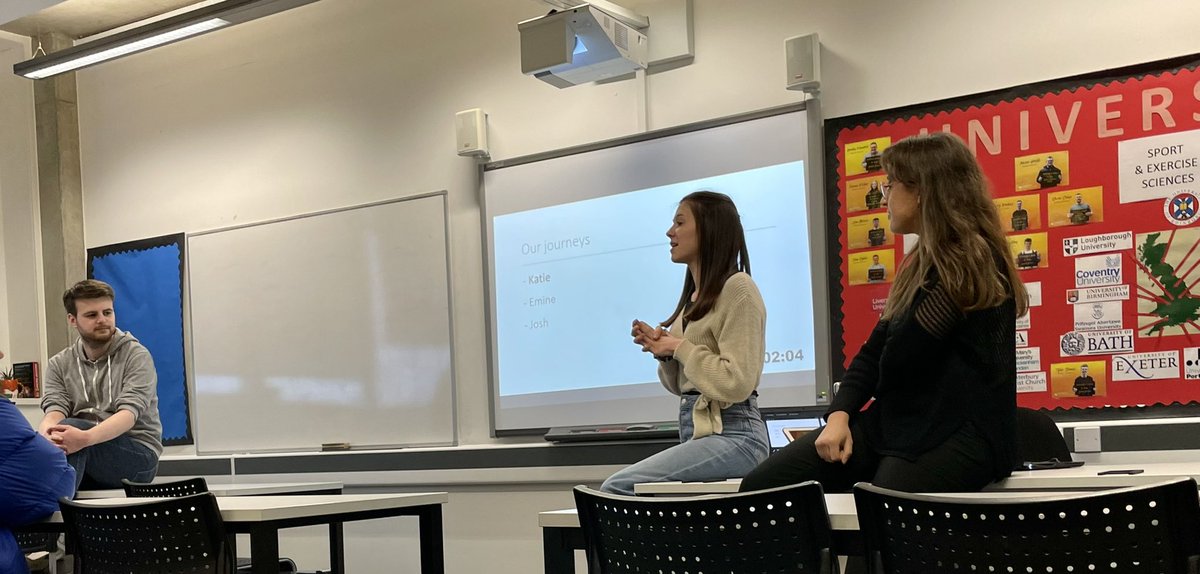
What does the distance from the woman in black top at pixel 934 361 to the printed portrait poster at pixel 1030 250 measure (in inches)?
80.6

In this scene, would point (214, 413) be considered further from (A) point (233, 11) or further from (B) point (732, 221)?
(B) point (732, 221)

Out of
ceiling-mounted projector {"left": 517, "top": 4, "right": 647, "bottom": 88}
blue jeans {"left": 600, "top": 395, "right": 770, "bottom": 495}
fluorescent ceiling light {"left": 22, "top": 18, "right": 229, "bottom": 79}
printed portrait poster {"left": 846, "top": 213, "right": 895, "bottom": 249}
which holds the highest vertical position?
fluorescent ceiling light {"left": 22, "top": 18, "right": 229, "bottom": 79}

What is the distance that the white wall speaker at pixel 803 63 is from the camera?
441 centimetres

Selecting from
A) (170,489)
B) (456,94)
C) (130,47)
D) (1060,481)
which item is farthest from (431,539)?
(130,47)

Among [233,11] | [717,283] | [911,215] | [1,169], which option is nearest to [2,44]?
[1,169]

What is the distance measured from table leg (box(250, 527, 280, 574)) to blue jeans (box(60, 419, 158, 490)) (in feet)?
6.07

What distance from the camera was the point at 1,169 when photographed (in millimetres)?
7039

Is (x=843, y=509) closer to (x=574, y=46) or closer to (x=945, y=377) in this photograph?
(x=945, y=377)

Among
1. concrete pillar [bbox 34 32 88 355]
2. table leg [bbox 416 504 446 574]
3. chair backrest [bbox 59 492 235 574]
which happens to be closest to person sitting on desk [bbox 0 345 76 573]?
chair backrest [bbox 59 492 235 574]

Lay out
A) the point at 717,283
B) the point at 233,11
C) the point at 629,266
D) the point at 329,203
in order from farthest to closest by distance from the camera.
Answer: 1. the point at 329,203
2. the point at 233,11
3. the point at 629,266
4. the point at 717,283

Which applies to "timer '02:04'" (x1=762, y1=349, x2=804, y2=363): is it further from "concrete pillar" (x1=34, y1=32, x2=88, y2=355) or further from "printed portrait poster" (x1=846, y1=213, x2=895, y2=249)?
"concrete pillar" (x1=34, y1=32, x2=88, y2=355)

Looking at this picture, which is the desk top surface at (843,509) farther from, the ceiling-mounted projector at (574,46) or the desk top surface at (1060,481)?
the ceiling-mounted projector at (574,46)

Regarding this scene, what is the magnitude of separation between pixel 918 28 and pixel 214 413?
4404 mm

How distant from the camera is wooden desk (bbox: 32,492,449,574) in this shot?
2.55 m
